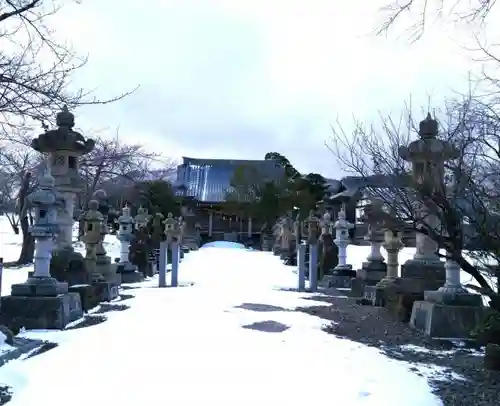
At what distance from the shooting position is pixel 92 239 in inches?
489

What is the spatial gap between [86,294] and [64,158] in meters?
2.64

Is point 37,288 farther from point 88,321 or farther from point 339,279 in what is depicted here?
point 339,279

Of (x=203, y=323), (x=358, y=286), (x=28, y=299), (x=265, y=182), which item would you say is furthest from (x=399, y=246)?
(x=265, y=182)

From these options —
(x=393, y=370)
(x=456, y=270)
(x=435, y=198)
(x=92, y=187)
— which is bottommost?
(x=393, y=370)

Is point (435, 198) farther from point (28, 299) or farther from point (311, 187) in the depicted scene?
point (311, 187)

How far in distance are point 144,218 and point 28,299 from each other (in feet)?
55.1

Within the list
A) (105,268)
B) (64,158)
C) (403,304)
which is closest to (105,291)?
(105,268)

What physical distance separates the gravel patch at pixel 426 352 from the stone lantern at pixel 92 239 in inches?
166

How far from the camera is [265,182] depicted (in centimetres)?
4619

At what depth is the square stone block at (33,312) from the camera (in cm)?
779

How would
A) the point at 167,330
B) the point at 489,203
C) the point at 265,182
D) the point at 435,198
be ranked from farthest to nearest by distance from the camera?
the point at 265,182 < the point at 167,330 < the point at 489,203 < the point at 435,198

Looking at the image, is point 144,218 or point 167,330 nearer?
point 167,330

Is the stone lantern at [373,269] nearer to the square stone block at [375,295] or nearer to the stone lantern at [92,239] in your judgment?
the square stone block at [375,295]

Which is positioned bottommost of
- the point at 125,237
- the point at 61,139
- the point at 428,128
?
the point at 125,237
